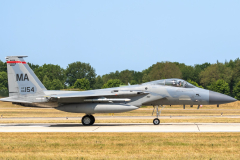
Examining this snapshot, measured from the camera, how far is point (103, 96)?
68.2 ft

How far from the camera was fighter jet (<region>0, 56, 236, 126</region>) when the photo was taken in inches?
808

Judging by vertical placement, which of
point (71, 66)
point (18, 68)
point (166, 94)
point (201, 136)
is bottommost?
point (201, 136)

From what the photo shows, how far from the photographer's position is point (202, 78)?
107062 mm

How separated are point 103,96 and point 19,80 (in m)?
5.82

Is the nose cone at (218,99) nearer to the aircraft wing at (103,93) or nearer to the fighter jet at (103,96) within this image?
the fighter jet at (103,96)

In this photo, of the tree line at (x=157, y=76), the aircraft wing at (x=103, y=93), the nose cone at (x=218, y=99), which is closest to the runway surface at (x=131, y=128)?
the nose cone at (x=218, y=99)

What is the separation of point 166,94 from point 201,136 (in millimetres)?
6459

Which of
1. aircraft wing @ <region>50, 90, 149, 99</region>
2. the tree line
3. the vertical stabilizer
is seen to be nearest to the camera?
aircraft wing @ <region>50, 90, 149, 99</region>

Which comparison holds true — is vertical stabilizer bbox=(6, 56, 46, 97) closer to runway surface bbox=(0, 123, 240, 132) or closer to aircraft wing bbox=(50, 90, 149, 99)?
aircraft wing bbox=(50, 90, 149, 99)

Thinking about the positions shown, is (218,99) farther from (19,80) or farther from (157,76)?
(157,76)

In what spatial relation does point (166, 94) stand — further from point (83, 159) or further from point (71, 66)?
point (71, 66)

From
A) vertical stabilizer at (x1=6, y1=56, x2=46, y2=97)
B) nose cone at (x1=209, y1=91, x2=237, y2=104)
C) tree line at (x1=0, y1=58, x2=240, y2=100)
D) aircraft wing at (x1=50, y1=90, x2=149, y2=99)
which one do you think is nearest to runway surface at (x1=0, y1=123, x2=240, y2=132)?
nose cone at (x1=209, y1=91, x2=237, y2=104)

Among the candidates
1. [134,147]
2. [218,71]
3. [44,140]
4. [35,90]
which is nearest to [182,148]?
[134,147]

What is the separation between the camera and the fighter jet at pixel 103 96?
20516 mm
